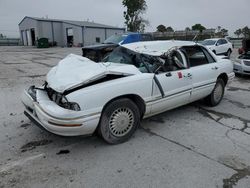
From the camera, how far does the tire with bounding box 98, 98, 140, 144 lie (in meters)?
3.35

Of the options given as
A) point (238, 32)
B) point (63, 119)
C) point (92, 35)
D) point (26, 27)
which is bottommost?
point (63, 119)

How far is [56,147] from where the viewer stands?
11.5 ft

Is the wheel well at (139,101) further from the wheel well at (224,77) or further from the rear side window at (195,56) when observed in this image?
the wheel well at (224,77)

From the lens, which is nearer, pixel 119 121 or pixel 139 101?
pixel 119 121

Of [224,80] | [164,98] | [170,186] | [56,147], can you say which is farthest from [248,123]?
[56,147]

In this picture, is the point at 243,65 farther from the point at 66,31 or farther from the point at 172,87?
the point at 66,31

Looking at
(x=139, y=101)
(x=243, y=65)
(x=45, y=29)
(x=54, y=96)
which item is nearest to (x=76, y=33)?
(x=45, y=29)

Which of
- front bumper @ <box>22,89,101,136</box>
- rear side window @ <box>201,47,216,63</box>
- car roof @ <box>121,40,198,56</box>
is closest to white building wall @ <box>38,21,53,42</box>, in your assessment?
car roof @ <box>121,40,198,56</box>

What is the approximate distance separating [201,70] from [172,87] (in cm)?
105

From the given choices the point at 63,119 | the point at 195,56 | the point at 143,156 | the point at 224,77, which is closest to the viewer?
the point at 63,119

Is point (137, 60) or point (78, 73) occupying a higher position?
point (137, 60)

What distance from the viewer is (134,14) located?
1727 inches

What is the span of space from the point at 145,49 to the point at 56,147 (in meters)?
2.42

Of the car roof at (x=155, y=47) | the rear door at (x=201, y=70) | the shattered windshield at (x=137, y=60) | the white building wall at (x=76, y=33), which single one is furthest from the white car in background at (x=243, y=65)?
the white building wall at (x=76, y=33)
